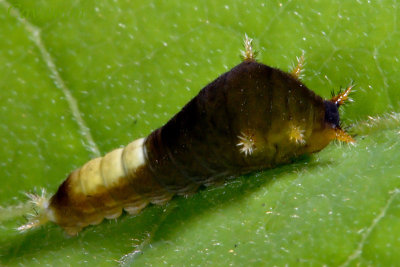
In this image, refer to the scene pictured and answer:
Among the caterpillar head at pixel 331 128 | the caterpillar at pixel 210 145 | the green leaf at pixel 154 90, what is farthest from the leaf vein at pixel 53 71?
the caterpillar head at pixel 331 128

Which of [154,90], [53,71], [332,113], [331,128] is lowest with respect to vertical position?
[331,128]

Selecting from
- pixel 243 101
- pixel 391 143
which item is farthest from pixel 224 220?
pixel 391 143

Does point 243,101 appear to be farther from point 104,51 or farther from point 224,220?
point 104,51

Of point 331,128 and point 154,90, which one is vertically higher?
point 154,90

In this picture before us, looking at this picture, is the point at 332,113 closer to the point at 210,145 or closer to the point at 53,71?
the point at 210,145

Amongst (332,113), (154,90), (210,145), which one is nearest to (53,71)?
(154,90)

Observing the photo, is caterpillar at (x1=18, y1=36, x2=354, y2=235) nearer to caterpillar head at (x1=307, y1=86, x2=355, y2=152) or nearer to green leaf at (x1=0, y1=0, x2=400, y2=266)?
caterpillar head at (x1=307, y1=86, x2=355, y2=152)

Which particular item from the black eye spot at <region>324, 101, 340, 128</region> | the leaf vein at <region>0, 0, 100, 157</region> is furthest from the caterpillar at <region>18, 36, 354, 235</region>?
the leaf vein at <region>0, 0, 100, 157</region>
